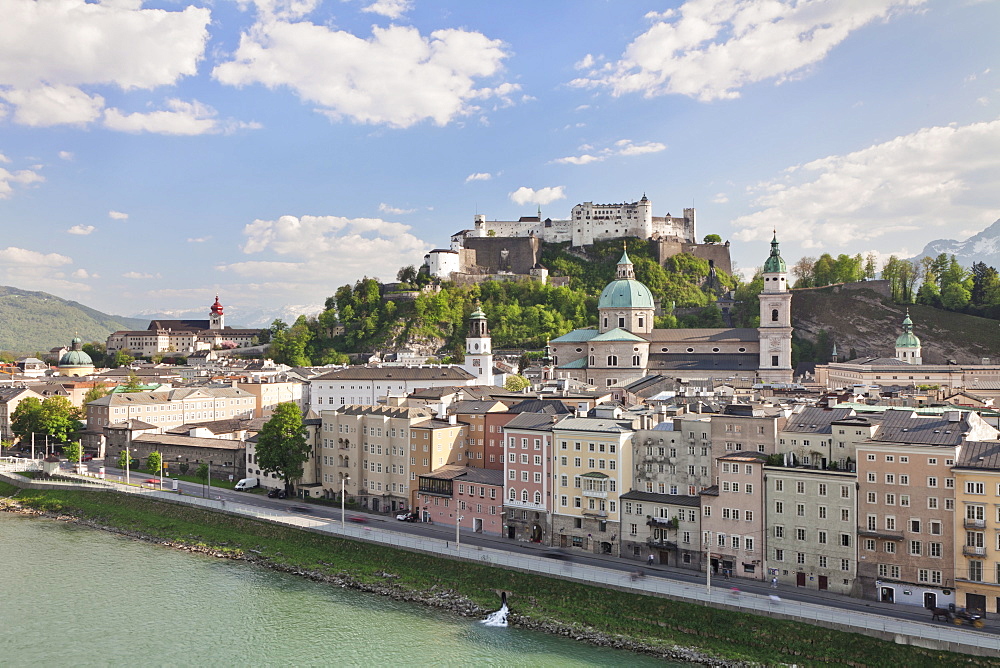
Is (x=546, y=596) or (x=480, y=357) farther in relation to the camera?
(x=480, y=357)

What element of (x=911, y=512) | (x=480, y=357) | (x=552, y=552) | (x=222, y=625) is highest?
(x=480, y=357)

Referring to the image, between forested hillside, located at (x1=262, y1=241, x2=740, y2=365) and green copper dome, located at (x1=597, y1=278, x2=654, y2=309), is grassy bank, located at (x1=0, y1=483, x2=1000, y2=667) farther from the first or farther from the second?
forested hillside, located at (x1=262, y1=241, x2=740, y2=365)

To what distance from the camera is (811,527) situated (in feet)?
95.3

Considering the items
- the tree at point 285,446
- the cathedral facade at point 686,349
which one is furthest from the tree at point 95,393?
the cathedral facade at point 686,349

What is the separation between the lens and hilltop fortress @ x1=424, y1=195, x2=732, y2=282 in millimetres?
112812

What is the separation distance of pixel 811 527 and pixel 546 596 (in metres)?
10.2

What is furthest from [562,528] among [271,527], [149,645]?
[149,645]

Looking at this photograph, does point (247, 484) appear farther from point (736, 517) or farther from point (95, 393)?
point (95, 393)

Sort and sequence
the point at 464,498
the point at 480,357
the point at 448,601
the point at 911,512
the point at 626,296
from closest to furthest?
the point at 911,512
the point at 448,601
the point at 464,498
the point at 480,357
the point at 626,296

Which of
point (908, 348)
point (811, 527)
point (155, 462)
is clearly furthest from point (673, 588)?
point (908, 348)

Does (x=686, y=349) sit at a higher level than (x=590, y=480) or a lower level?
higher

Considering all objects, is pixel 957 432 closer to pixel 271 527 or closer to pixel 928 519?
pixel 928 519

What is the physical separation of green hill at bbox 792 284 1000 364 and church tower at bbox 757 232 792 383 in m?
13.5

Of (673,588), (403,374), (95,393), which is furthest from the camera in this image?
(95,393)
